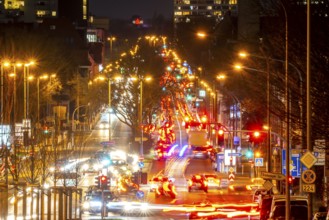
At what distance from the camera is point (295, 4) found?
3772 centimetres

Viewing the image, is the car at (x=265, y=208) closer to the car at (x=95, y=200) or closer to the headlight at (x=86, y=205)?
the car at (x=95, y=200)

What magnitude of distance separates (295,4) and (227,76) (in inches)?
2325

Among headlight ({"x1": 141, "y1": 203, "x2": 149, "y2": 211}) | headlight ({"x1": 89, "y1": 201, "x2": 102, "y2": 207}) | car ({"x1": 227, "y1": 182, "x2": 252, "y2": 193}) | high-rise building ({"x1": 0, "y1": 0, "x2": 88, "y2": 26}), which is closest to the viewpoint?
headlight ({"x1": 89, "y1": 201, "x2": 102, "y2": 207})

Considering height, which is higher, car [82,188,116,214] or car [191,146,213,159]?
car [191,146,213,159]

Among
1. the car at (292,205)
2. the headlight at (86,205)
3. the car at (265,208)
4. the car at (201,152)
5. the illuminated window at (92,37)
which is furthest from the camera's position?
the illuminated window at (92,37)

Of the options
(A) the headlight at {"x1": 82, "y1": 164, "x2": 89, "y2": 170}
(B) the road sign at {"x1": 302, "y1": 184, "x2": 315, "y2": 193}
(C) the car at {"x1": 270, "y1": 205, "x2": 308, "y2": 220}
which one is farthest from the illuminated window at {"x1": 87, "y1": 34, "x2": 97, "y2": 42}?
(B) the road sign at {"x1": 302, "y1": 184, "x2": 315, "y2": 193}

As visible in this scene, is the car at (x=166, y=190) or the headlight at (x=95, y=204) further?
the car at (x=166, y=190)

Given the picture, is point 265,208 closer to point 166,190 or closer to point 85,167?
point 166,190

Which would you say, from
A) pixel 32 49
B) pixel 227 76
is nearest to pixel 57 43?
pixel 32 49

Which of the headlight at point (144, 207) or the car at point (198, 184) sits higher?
the car at point (198, 184)

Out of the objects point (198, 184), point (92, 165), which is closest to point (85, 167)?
point (92, 165)

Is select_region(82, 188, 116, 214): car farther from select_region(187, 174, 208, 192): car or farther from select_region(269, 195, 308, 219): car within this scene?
select_region(269, 195, 308, 219): car

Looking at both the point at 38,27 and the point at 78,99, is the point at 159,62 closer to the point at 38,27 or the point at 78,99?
the point at 78,99

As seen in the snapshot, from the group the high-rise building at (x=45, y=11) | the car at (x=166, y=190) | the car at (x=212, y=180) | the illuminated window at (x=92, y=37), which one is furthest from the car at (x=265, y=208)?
the illuminated window at (x=92, y=37)
